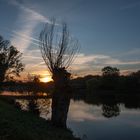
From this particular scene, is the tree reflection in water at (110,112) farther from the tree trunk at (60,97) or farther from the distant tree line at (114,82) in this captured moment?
the distant tree line at (114,82)

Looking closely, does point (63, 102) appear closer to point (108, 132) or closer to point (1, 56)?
point (108, 132)

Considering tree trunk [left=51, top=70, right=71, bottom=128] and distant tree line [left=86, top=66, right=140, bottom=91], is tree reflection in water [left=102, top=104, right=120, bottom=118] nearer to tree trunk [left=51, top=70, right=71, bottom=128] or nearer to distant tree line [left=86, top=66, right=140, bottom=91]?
tree trunk [left=51, top=70, right=71, bottom=128]

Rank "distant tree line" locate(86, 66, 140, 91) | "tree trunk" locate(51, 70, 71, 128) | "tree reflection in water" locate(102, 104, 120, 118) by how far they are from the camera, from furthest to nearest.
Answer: "distant tree line" locate(86, 66, 140, 91) → "tree reflection in water" locate(102, 104, 120, 118) → "tree trunk" locate(51, 70, 71, 128)

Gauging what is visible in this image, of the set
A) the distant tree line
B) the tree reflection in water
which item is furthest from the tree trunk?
the distant tree line

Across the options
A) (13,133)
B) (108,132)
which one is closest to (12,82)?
(108,132)

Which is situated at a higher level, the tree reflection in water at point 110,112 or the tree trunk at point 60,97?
the tree trunk at point 60,97

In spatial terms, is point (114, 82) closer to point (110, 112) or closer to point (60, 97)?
point (110, 112)

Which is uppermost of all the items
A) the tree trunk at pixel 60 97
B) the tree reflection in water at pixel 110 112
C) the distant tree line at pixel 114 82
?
the distant tree line at pixel 114 82

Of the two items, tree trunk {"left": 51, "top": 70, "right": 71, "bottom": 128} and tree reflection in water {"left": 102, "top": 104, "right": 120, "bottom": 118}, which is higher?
tree trunk {"left": 51, "top": 70, "right": 71, "bottom": 128}

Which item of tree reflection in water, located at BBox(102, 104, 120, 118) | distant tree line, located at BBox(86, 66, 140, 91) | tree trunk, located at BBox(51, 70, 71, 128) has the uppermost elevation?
distant tree line, located at BBox(86, 66, 140, 91)

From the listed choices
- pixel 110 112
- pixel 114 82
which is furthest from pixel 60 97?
pixel 114 82

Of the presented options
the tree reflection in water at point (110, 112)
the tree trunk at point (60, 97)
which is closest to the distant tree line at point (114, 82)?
the tree reflection in water at point (110, 112)

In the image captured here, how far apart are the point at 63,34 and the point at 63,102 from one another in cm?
583

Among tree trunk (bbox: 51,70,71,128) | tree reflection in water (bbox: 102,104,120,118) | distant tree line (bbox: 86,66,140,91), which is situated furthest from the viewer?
distant tree line (bbox: 86,66,140,91)
